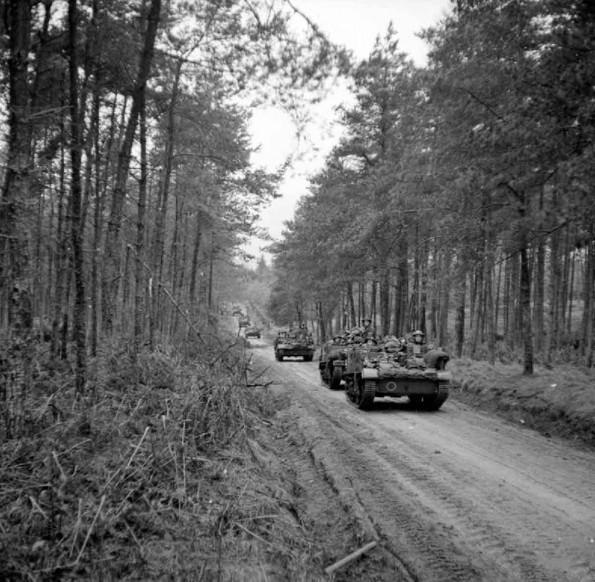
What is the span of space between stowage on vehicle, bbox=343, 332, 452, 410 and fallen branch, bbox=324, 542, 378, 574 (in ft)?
20.1

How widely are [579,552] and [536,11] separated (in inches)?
281

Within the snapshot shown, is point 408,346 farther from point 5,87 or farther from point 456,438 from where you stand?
point 5,87

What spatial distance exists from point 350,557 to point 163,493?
Answer: 5.06 ft

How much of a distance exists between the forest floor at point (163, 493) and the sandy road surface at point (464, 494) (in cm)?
23

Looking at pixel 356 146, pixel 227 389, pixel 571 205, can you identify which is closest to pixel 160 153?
pixel 356 146

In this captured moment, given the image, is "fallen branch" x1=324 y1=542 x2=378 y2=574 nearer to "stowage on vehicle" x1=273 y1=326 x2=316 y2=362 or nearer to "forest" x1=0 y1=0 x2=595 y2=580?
"forest" x1=0 y1=0 x2=595 y2=580

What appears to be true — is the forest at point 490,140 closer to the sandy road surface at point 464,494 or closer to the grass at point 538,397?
the grass at point 538,397

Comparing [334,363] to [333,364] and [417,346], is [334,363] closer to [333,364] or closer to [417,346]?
[333,364]

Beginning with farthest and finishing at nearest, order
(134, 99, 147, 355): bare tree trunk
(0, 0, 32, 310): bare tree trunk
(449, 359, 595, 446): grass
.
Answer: (134, 99, 147, 355): bare tree trunk
(449, 359, 595, 446): grass
(0, 0, 32, 310): bare tree trunk

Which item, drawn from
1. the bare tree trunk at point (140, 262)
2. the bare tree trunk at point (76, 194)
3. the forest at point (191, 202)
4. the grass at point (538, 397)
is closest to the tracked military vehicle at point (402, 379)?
the grass at point (538, 397)

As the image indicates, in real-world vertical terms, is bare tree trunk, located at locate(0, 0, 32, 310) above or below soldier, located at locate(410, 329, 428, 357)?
above

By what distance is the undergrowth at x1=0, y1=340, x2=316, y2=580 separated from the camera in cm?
288

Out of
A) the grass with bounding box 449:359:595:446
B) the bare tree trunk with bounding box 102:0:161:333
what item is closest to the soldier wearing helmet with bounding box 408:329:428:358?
the grass with bounding box 449:359:595:446

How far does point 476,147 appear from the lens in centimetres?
834
